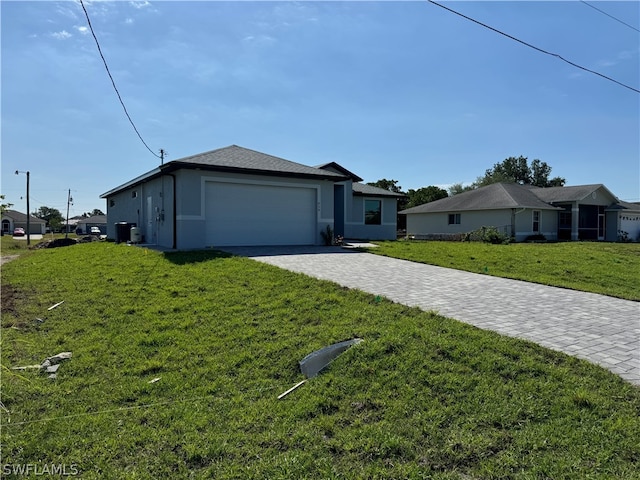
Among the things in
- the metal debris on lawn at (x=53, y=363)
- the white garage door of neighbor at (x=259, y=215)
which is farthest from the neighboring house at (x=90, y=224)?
the metal debris on lawn at (x=53, y=363)

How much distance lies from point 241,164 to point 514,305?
1074 centimetres

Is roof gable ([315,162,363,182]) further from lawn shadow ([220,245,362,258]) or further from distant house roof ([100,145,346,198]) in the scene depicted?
lawn shadow ([220,245,362,258])

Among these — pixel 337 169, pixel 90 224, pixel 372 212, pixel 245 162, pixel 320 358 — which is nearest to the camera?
pixel 320 358

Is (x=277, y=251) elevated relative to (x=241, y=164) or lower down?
lower down

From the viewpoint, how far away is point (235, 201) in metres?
14.5

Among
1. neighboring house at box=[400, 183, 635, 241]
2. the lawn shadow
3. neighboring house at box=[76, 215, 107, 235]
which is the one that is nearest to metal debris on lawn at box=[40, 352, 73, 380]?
the lawn shadow

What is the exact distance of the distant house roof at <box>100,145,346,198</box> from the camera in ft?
43.9

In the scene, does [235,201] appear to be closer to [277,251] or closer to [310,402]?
[277,251]

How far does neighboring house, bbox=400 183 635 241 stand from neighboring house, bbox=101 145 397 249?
16.3 metres

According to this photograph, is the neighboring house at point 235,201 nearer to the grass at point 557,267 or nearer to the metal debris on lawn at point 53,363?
the grass at point 557,267

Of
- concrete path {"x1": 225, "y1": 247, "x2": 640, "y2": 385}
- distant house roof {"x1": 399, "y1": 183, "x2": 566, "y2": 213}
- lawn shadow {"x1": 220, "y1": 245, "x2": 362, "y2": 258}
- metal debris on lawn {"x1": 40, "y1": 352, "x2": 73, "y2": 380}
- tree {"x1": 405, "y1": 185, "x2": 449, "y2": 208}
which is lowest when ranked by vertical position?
metal debris on lawn {"x1": 40, "y1": 352, "x2": 73, "y2": 380}

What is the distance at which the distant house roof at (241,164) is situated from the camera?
1338 cm

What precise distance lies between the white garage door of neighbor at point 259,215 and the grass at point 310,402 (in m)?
8.10

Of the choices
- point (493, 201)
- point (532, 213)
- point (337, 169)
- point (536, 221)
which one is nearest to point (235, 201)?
point (337, 169)
